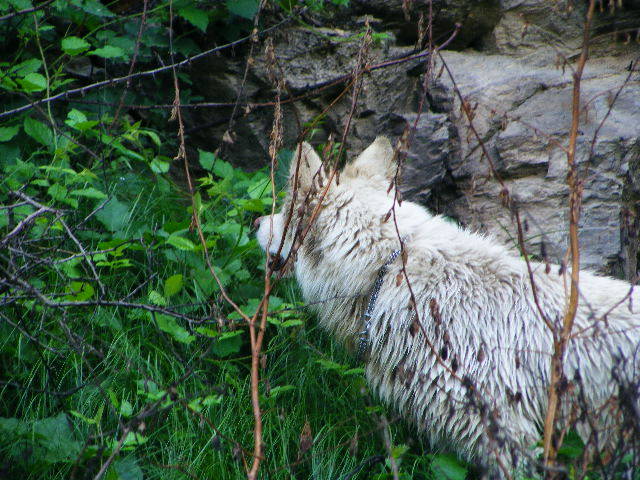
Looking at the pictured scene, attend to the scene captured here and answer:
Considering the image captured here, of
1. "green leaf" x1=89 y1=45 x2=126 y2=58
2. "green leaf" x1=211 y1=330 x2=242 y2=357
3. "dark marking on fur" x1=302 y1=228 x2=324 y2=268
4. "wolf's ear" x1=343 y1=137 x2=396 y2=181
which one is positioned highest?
"green leaf" x1=89 y1=45 x2=126 y2=58

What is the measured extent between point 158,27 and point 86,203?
4.79ft

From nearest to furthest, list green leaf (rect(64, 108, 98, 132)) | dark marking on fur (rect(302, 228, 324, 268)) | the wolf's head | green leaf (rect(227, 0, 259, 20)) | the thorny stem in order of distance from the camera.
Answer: the thorny stem
the wolf's head
dark marking on fur (rect(302, 228, 324, 268))
green leaf (rect(64, 108, 98, 132))
green leaf (rect(227, 0, 259, 20))

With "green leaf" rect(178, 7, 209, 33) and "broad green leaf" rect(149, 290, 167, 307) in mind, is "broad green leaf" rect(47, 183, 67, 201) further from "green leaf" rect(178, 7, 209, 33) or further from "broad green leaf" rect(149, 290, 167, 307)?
"green leaf" rect(178, 7, 209, 33)

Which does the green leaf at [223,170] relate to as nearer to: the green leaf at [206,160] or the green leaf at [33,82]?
the green leaf at [206,160]

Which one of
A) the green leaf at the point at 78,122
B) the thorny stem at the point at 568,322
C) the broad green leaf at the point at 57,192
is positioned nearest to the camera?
the thorny stem at the point at 568,322

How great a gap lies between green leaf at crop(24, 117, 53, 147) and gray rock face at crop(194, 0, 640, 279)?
143cm

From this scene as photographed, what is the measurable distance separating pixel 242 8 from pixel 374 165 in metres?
1.87

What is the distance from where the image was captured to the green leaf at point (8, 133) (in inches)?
164

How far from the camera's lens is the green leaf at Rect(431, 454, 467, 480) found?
2805 millimetres

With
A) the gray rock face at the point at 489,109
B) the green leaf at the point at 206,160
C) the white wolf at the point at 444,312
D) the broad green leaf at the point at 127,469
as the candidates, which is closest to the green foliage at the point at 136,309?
the broad green leaf at the point at 127,469

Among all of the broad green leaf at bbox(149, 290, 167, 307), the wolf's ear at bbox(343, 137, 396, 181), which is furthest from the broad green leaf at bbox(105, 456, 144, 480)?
the wolf's ear at bbox(343, 137, 396, 181)

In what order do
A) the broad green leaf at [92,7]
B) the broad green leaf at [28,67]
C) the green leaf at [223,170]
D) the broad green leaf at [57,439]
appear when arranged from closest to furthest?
the broad green leaf at [57,439] → the broad green leaf at [28,67] → the broad green leaf at [92,7] → the green leaf at [223,170]

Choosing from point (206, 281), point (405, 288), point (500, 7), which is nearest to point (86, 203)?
point (206, 281)

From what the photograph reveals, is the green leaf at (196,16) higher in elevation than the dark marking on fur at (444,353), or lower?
higher
